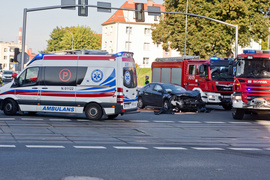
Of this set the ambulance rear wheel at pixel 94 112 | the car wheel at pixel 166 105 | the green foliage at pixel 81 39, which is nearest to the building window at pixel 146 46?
the green foliage at pixel 81 39

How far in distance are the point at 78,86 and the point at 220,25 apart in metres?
31.2

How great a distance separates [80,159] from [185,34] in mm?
39192

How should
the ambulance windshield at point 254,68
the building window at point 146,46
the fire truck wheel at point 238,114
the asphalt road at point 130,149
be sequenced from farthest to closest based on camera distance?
the building window at point 146,46 < the fire truck wheel at point 238,114 < the ambulance windshield at point 254,68 < the asphalt road at point 130,149

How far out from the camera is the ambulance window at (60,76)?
16.8 m

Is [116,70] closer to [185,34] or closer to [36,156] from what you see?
[36,156]

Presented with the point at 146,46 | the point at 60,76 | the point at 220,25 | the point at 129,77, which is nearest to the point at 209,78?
the point at 129,77

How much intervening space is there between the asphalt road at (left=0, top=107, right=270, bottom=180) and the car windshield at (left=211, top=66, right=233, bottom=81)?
7.44 m

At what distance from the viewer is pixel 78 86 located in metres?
16.7

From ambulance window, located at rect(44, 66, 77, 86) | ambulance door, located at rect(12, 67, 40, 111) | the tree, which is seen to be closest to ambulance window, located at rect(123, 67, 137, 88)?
ambulance window, located at rect(44, 66, 77, 86)

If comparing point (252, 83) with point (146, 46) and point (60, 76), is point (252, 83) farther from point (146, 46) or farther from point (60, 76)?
point (146, 46)

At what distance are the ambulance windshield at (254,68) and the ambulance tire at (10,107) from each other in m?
8.60

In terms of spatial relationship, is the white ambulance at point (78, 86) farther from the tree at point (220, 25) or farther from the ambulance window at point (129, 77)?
the tree at point (220, 25)

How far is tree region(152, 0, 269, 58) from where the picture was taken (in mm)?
44812

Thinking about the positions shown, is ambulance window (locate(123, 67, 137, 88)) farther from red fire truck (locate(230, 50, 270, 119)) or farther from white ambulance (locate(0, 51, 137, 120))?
red fire truck (locate(230, 50, 270, 119))
